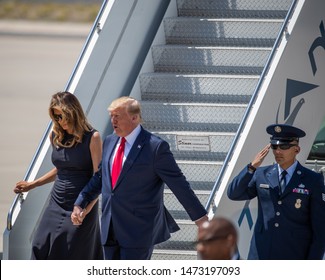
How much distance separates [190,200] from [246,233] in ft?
3.55

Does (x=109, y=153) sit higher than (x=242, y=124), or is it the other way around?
(x=242, y=124)

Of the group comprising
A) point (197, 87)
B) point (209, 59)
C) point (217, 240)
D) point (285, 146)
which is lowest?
point (217, 240)

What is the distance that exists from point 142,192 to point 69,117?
845mm

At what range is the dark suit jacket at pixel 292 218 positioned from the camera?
7605 millimetres

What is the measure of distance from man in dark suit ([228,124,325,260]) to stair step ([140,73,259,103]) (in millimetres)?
2283

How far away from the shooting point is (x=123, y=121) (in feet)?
26.2

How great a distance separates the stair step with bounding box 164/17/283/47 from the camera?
10.4m

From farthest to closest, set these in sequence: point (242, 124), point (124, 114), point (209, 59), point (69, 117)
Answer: point (209, 59) < point (242, 124) < point (69, 117) < point (124, 114)

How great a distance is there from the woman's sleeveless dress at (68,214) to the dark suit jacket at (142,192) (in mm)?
341

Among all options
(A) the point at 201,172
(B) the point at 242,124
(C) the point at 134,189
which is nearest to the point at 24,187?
(C) the point at 134,189

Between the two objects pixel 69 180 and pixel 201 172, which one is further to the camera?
pixel 201 172

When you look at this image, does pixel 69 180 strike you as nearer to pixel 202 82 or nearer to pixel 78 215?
pixel 78 215

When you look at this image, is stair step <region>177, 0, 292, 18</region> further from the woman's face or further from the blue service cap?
the blue service cap
